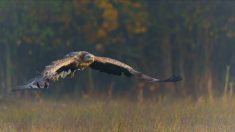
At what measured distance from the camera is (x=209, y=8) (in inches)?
981

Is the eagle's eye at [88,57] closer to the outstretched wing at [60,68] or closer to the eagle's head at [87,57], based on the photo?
the eagle's head at [87,57]

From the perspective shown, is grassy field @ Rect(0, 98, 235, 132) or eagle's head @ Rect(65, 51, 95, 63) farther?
grassy field @ Rect(0, 98, 235, 132)

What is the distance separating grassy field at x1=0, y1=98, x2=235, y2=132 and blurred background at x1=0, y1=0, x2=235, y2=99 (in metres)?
8.09

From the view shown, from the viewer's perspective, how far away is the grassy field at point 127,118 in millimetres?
12258

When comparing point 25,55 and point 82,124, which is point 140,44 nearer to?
point 25,55

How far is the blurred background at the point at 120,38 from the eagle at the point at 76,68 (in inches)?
490

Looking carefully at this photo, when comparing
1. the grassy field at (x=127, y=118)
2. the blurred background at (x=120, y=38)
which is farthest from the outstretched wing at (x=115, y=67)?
the blurred background at (x=120, y=38)

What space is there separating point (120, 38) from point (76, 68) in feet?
48.9

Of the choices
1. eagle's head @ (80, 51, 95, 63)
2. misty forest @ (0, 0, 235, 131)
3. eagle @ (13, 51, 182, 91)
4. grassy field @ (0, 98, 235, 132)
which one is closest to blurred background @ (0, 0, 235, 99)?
misty forest @ (0, 0, 235, 131)

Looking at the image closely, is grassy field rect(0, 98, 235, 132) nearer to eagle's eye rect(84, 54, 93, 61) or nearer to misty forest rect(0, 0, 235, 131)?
eagle's eye rect(84, 54, 93, 61)

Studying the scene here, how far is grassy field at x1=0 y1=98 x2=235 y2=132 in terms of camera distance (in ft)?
40.2

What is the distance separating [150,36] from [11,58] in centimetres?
549

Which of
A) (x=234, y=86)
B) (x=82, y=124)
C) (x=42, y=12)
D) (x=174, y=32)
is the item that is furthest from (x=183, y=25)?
(x=82, y=124)

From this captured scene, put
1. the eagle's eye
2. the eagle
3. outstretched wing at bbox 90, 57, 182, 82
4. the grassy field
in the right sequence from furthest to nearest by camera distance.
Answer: the grassy field, outstretched wing at bbox 90, 57, 182, 82, the eagle's eye, the eagle
